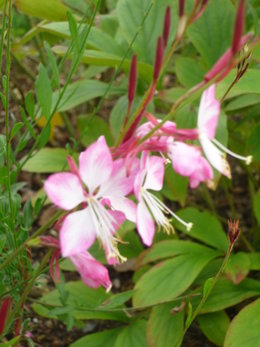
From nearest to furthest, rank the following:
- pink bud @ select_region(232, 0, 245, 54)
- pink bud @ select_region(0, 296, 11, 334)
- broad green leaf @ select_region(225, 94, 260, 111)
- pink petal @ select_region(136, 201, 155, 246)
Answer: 1. pink bud @ select_region(232, 0, 245, 54)
2. pink petal @ select_region(136, 201, 155, 246)
3. pink bud @ select_region(0, 296, 11, 334)
4. broad green leaf @ select_region(225, 94, 260, 111)

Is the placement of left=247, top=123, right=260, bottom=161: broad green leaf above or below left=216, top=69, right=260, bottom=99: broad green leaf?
below

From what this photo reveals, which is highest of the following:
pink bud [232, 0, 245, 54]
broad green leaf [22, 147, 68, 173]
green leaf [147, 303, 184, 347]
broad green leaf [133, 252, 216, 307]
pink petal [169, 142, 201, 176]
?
pink bud [232, 0, 245, 54]

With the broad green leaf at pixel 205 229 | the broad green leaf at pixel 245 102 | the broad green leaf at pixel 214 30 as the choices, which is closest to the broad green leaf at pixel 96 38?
the broad green leaf at pixel 214 30

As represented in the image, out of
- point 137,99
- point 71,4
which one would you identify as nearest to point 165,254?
point 137,99

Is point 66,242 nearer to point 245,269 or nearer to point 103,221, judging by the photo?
point 103,221

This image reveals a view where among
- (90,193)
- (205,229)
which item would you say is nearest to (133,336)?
(205,229)

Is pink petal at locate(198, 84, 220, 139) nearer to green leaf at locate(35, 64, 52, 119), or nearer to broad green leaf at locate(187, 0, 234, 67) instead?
green leaf at locate(35, 64, 52, 119)

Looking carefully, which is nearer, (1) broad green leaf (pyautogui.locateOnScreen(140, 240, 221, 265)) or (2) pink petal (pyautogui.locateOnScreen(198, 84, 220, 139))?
(2) pink petal (pyautogui.locateOnScreen(198, 84, 220, 139))

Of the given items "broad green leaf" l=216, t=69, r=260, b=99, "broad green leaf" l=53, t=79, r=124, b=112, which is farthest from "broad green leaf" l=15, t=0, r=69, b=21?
"broad green leaf" l=216, t=69, r=260, b=99

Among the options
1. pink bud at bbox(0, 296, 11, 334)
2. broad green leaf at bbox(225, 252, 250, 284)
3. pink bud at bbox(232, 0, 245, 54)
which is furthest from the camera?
broad green leaf at bbox(225, 252, 250, 284)
